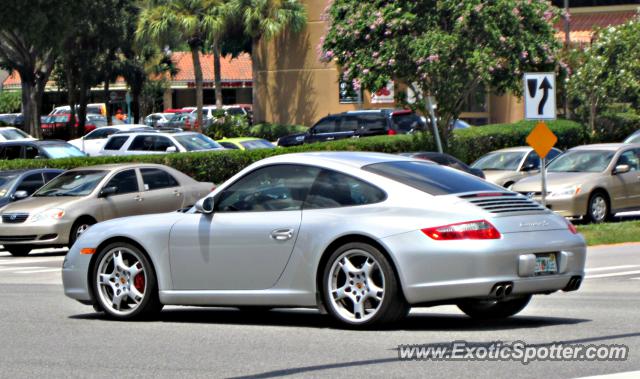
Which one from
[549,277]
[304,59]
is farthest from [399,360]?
[304,59]

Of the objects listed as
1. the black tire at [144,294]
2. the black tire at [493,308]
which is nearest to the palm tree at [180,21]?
the black tire at [144,294]

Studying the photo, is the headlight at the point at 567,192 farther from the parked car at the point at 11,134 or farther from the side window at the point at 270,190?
the parked car at the point at 11,134

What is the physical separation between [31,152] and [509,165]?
12.5 meters

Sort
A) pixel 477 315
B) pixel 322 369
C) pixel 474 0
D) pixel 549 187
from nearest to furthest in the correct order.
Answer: pixel 322 369 → pixel 477 315 → pixel 549 187 → pixel 474 0

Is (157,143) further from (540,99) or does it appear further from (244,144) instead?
(540,99)

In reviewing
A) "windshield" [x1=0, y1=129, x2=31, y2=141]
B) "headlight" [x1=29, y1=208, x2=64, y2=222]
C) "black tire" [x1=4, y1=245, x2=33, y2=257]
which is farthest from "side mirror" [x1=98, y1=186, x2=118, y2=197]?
"windshield" [x1=0, y1=129, x2=31, y2=141]

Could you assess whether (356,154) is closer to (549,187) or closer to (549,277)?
(549,277)

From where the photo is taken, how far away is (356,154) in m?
11.0

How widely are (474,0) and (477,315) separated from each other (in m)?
24.2

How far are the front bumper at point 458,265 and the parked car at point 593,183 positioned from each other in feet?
51.3

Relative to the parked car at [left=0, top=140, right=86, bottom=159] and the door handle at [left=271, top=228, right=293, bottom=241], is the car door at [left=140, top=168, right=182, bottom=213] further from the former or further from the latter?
the door handle at [left=271, top=228, right=293, bottom=241]

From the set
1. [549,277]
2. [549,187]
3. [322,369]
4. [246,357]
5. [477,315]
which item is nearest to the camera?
[322,369]

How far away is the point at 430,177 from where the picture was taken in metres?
10.4

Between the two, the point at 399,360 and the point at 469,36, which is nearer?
the point at 399,360
